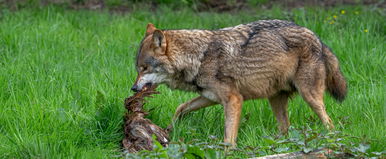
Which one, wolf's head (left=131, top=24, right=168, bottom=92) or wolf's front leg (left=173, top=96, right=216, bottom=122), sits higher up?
wolf's head (left=131, top=24, right=168, bottom=92)

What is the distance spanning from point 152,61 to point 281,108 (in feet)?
5.01

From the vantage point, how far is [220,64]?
664cm

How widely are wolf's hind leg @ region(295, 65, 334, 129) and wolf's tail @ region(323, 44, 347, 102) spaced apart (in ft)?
0.67

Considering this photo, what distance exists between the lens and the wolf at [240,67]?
6.56m

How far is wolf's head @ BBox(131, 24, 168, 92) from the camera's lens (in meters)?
6.50

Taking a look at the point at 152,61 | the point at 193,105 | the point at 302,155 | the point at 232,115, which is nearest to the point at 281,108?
the point at 232,115

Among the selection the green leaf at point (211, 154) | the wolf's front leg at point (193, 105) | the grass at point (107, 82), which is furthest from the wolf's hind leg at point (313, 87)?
the green leaf at point (211, 154)

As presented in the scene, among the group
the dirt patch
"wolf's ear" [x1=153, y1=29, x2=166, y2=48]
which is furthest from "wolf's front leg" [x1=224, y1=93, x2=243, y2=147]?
"wolf's ear" [x1=153, y1=29, x2=166, y2=48]

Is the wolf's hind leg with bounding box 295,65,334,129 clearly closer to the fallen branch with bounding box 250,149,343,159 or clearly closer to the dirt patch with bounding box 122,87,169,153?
the dirt patch with bounding box 122,87,169,153

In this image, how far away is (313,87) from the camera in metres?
6.78

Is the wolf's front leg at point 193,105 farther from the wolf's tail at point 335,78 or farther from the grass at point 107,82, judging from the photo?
the wolf's tail at point 335,78

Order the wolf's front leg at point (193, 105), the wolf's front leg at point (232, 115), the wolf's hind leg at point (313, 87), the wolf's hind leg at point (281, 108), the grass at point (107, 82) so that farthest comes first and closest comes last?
the wolf's hind leg at point (281, 108) → the wolf's front leg at point (193, 105) → the wolf's hind leg at point (313, 87) → the wolf's front leg at point (232, 115) → the grass at point (107, 82)

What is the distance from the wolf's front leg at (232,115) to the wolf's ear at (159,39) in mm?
842

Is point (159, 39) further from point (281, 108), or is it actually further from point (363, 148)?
point (363, 148)
